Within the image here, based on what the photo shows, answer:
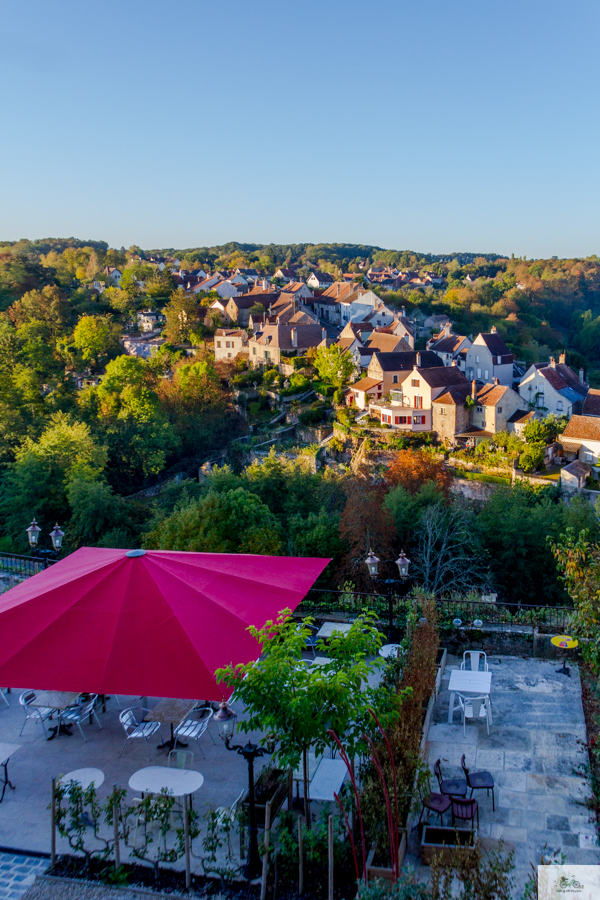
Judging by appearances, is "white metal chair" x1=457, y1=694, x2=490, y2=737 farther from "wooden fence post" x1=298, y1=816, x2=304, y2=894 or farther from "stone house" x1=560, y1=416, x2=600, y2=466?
"stone house" x1=560, y1=416, x2=600, y2=466

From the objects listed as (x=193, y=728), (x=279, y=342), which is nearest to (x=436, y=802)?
(x=193, y=728)

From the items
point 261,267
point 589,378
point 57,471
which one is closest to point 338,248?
point 261,267

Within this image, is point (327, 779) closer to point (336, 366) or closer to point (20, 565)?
point (20, 565)

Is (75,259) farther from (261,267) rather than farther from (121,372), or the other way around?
(121,372)

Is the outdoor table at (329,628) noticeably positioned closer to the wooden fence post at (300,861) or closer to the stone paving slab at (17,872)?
the wooden fence post at (300,861)

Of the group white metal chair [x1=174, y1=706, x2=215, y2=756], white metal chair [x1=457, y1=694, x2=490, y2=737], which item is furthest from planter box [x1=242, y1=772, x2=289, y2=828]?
white metal chair [x1=457, y1=694, x2=490, y2=737]

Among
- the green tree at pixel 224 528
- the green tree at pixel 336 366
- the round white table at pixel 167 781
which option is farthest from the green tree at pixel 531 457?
the round white table at pixel 167 781
